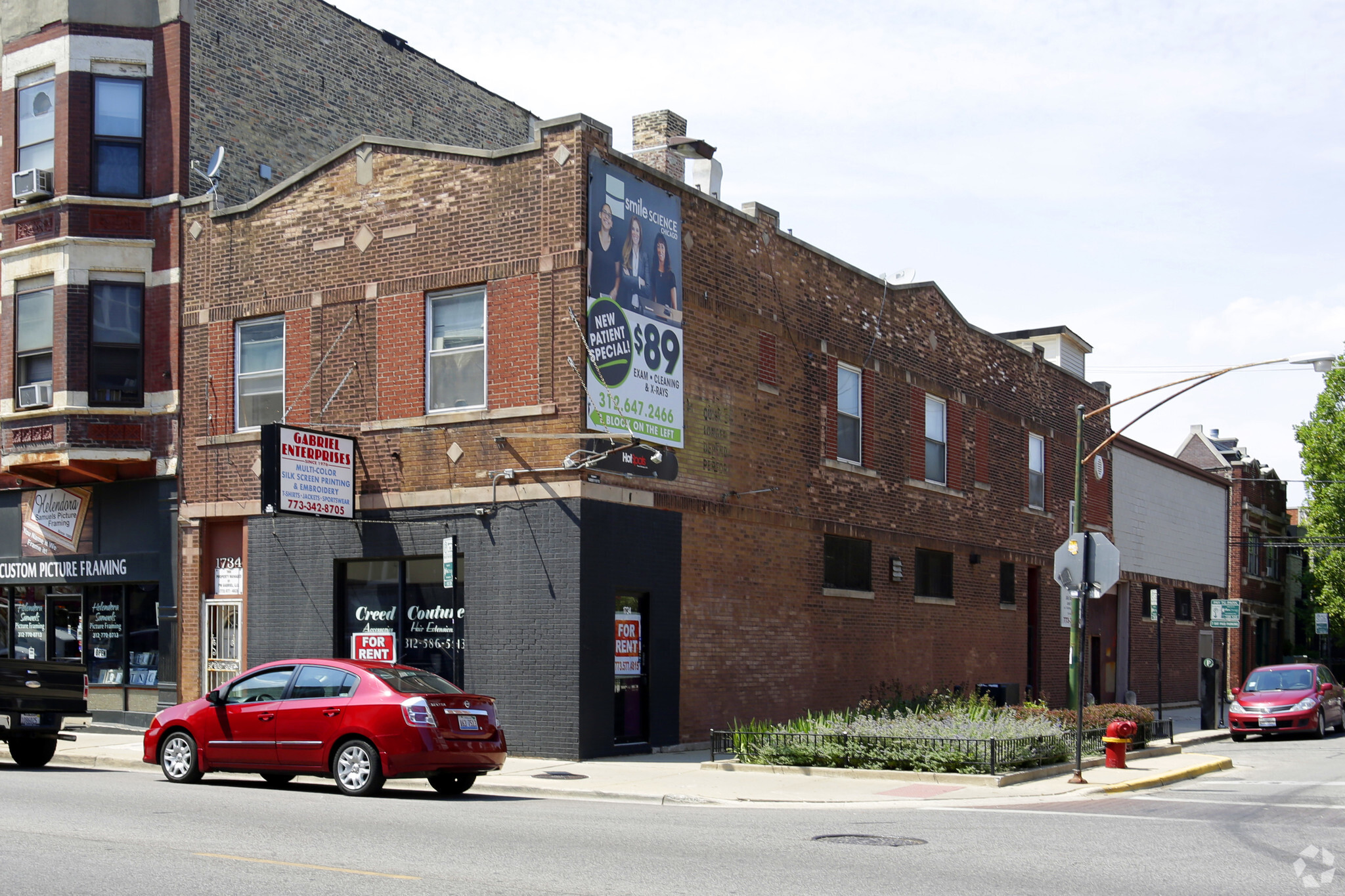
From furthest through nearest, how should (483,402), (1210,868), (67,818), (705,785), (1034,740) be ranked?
1. (483,402)
2. (1034,740)
3. (705,785)
4. (67,818)
5. (1210,868)

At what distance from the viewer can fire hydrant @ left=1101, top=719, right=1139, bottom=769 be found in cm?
1850

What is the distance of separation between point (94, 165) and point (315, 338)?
556cm

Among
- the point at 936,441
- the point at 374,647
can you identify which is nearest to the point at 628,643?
the point at 374,647

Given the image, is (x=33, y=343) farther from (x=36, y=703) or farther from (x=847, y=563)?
(x=847, y=563)

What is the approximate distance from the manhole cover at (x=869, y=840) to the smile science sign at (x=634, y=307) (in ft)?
27.7

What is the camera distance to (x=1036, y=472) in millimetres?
34375

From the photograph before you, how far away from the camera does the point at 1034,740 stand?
17.9 meters

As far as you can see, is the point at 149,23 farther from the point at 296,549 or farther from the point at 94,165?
the point at 296,549

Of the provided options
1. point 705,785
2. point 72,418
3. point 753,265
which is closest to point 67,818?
point 705,785

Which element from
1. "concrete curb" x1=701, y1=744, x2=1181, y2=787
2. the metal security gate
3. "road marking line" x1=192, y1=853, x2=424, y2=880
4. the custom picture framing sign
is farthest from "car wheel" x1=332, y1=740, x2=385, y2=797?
the metal security gate

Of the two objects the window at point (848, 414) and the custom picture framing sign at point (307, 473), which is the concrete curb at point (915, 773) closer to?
the custom picture framing sign at point (307, 473)

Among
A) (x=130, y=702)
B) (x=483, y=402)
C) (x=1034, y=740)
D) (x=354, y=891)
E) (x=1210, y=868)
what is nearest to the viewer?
(x=354, y=891)

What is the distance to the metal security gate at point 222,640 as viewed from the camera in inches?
878

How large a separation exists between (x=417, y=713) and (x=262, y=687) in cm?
229
